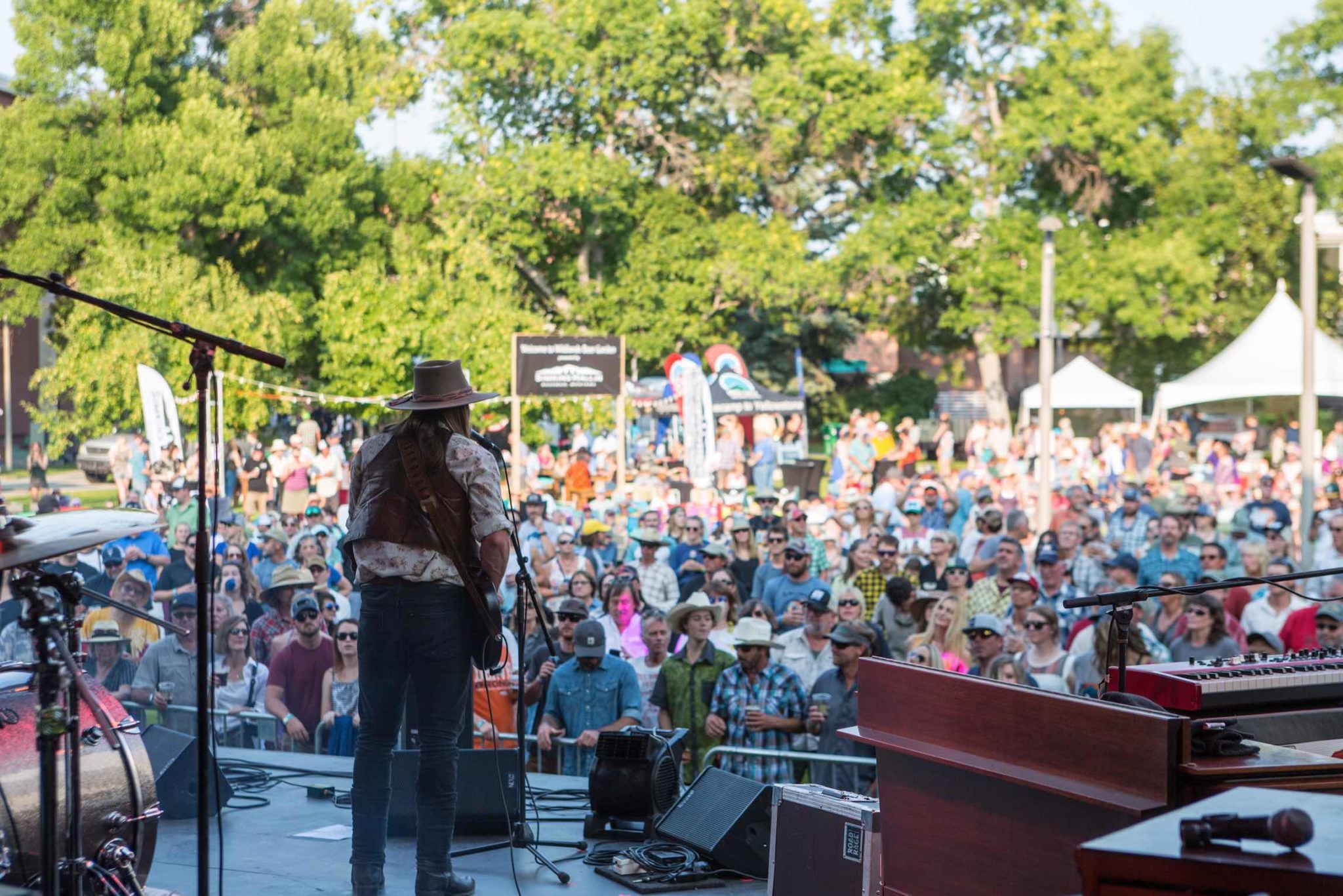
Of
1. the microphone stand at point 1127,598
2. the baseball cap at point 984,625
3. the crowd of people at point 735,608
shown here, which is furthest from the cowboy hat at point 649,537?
the microphone stand at point 1127,598

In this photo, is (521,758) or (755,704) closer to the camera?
(521,758)

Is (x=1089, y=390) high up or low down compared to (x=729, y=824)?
up

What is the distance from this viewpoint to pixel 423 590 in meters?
4.18

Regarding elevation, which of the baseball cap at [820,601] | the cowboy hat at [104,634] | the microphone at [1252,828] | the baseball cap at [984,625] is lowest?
the cowboy hat at [104,634]

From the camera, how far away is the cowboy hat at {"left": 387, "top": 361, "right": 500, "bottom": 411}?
4.29 meters

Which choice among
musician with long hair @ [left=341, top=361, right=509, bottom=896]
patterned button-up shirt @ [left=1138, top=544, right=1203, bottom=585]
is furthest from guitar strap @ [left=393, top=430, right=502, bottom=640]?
patterned button-up shirt @ [left=1138, top=544, right=1203, bottom=585]

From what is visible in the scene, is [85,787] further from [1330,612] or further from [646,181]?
[646,181]

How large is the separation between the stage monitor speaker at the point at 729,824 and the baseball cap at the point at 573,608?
3.02 m

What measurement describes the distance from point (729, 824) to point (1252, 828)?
128 inches

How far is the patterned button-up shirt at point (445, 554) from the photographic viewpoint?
4.17 meters

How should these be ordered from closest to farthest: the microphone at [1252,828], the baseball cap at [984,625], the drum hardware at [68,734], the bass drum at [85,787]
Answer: the microphone at [1252,828] → the drum hardware at [68,734] → the bass drum at [85,787] → the baseball cap at [984,625]

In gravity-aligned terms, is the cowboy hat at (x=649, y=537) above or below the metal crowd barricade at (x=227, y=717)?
above

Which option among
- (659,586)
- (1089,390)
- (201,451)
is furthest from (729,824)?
(1089,390)

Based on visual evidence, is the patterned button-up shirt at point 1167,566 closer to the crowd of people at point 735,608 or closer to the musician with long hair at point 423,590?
the crowd of people at point 735,608
